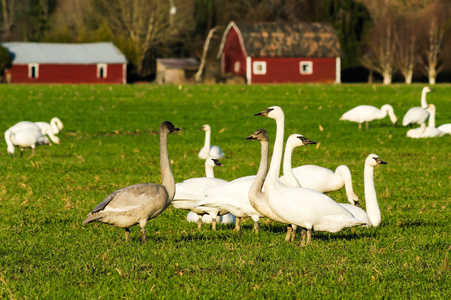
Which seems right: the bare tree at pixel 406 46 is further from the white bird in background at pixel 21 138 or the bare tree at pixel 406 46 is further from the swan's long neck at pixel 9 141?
the swan's long neck at pixel 9 141

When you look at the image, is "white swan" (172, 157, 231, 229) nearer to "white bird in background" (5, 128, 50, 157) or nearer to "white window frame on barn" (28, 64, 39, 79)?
"white bird in background" (5, 128, 50, 157)

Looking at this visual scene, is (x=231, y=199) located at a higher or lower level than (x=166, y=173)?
lower

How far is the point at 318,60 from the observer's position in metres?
73.4

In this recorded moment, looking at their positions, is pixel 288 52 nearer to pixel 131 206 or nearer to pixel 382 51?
pixel 382 51

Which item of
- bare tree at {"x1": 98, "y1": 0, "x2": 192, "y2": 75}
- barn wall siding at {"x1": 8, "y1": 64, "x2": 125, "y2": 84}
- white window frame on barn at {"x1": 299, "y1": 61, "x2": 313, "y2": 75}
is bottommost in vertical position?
barn wall siding at {"x1": 8, "y1": 64, "x2": 125, "y2": 84}

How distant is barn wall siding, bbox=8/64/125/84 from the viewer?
78938 mm

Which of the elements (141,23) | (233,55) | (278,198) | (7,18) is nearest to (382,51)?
(233,55)

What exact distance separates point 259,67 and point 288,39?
4.33 metres

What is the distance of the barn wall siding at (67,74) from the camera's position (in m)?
78.9


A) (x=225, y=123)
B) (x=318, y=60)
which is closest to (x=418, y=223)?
(x=225, y=123)

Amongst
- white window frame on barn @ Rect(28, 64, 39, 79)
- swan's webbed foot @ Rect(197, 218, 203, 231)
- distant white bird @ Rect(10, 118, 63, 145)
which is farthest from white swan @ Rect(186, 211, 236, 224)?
white window frame on barn @ Rect(28, 64, 39, 79)

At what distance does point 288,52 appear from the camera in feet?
237

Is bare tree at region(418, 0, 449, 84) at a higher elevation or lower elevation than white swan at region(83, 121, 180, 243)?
higher

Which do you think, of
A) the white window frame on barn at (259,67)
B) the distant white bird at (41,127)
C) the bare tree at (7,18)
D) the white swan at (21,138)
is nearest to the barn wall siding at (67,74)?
the white window frame on barn at (259,67)
